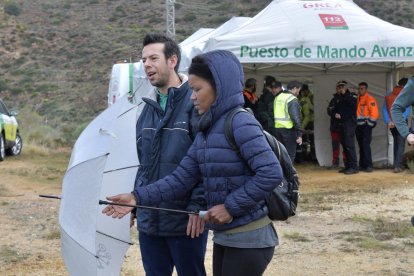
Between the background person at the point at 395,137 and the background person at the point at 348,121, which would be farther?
the background person at the point at 348,121

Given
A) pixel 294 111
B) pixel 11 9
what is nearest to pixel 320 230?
pixel 294 111

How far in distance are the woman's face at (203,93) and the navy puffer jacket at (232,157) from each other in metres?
0.04

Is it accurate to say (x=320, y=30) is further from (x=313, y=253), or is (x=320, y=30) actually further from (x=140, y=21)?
(x=140, y=21)

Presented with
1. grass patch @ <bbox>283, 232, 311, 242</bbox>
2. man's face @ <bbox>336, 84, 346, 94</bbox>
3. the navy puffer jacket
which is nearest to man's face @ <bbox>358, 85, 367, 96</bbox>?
man's face @ <bbox>336, 84, 346, 94</bbox>

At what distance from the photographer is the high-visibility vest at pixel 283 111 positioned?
12.8m

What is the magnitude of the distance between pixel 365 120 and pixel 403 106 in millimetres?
9509

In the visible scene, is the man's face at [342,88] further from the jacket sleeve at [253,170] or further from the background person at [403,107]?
the jacket sleeve at [253,170]

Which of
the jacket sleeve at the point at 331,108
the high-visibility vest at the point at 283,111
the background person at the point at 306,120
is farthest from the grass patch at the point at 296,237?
the background person at the point at 306,120

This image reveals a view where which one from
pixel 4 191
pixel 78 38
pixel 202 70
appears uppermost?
pixel 78 38

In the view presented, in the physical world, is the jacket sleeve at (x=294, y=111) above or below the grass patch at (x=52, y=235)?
above

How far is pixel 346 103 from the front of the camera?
50.1 ft

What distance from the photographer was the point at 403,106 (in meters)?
6.00

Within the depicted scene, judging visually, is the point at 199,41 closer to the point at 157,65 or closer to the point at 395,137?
the point at 395,137

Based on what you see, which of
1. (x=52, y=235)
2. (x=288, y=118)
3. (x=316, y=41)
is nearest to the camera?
(x=52, y=235)
